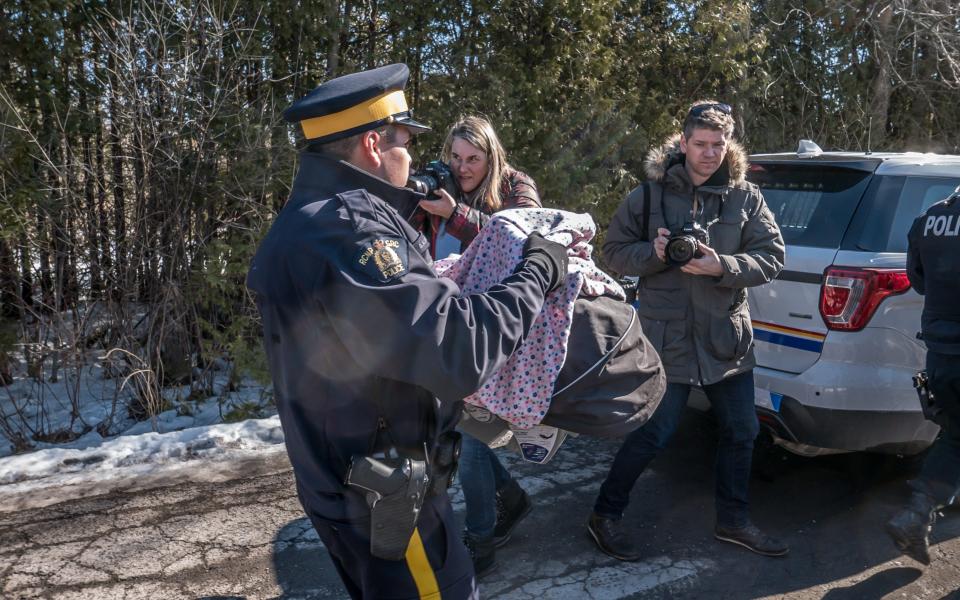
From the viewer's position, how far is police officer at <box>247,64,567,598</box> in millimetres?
1767

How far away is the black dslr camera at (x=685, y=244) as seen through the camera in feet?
10.7

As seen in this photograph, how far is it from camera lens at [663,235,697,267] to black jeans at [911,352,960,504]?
1.12 m

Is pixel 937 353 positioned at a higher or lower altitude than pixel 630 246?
lower

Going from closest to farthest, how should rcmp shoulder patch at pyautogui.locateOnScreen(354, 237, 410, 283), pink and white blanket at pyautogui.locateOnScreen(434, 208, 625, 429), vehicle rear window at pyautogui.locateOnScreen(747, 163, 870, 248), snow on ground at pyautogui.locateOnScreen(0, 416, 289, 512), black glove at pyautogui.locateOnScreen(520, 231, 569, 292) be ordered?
rcmp shoulder patch at pyautogui.locateOnScreen(354, 237, 410, 283) < black glove at pyautogui.locateOnScreen(520, 231, 569, 292) < pink and white blanket at pyautogui.locateOnScreen(434, 208, 625, 429) < vehicle rear window at pyautogui.locateOnScreen(747, 163, 870, 248) < snow on ground at pyautogui.locateOnScreen(0, 416, 289, 512)

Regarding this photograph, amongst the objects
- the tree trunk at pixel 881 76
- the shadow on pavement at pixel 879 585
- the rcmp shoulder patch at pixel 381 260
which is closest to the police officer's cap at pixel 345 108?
the rcmp shoulder patch at pixel 381 260

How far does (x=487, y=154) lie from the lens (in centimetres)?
352

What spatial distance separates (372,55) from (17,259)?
9.68 ft

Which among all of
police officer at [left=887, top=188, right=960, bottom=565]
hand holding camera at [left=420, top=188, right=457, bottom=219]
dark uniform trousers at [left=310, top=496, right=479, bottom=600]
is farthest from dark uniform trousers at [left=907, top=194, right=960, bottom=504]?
dark uniform trousers at [left=310, top=496, right=479, bottom=600]

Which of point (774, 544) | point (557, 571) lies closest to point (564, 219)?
point (557, 571)

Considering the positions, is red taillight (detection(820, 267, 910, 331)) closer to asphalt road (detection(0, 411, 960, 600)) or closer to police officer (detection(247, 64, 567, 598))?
asphalt road (detection(0, 411, 960, 600))

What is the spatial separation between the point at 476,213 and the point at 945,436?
7.28 feet

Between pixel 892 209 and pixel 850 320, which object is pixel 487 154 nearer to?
pixel 850 320

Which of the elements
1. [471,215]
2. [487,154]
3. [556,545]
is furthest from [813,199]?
[556,545]

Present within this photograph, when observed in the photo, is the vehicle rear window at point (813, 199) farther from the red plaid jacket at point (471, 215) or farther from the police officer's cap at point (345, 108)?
the police officer's cap at point (345, 108)
